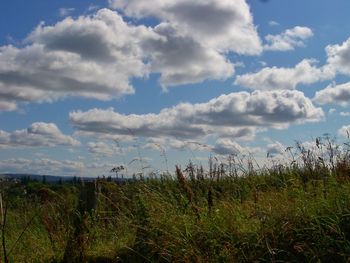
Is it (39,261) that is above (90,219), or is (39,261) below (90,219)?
below

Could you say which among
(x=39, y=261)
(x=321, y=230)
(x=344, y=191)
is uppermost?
(x=344, y=191)

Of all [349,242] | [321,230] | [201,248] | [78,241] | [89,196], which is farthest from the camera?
[89,196]

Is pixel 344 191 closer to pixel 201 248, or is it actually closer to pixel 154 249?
pixel 201 248

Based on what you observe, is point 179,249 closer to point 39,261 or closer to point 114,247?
point 114,247

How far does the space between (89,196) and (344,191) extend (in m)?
3.77

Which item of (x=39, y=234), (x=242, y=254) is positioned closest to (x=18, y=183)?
(x=242, y=254)

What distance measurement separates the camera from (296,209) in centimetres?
627

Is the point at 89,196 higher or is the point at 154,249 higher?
the point at 89,196

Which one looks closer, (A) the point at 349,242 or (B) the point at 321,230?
(A) the point at 349,242

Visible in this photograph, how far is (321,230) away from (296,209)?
55 centimetres

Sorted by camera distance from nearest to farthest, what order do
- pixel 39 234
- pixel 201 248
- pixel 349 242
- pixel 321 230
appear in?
pixel 349 242 < pixel 321 230 < pixel 201 248 < pixel 39 234

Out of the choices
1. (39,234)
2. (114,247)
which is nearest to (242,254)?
(114,247)

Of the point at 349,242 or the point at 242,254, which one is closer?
the point at 349,242

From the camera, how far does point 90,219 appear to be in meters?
8.36
